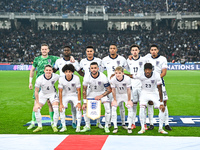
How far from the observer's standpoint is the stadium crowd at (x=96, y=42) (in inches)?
1491

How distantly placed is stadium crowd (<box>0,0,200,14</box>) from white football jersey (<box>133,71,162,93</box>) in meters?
43.9

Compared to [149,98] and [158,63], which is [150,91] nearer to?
[149,98]

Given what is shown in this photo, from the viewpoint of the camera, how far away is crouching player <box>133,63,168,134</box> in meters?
5.94

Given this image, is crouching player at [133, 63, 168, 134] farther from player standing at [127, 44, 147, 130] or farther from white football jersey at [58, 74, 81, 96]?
white football jersey at [58, 74, 81, 96]

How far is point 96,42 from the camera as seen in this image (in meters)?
43.3

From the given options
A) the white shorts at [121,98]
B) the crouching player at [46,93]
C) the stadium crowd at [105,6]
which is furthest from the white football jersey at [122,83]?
the stadium crowd at [105,6]

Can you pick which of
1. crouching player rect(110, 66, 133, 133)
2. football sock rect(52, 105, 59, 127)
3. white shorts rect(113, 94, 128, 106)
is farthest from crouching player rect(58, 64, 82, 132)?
white shorts rect(113, 94, 128, 106)

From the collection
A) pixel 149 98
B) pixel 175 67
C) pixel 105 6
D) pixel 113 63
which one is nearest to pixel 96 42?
pixel 105 6

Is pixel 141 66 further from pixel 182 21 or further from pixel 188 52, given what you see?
pixel 182 21

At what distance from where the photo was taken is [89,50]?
6613 millimetres

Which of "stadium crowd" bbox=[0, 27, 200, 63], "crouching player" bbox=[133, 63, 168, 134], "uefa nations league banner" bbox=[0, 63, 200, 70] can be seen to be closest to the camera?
"crouching player" bbox=[133, 63, 168, 134]

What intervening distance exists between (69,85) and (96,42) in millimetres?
37455

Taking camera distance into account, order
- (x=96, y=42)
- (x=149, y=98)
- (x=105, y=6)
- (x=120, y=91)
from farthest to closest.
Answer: (x=105, y=6)
(x=96, y=42)
(x=120, y=91)
(x=149, y=98)

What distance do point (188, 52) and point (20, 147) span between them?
1419 inches
